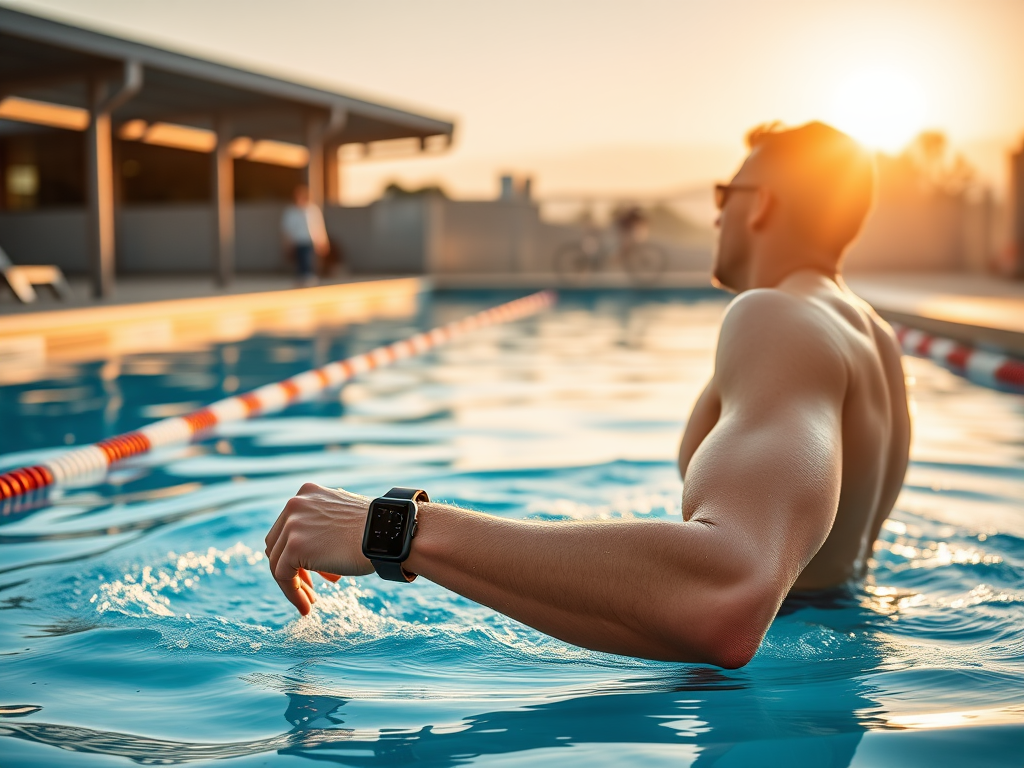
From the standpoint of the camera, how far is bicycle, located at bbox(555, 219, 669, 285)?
22125mm

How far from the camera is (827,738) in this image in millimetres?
1540

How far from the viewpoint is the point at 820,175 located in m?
1.95

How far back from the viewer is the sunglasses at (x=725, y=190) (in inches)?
77.9

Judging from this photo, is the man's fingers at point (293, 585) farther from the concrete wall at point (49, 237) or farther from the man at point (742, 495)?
the concrete wall at point (49, 237)

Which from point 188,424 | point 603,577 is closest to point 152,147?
point 188,424

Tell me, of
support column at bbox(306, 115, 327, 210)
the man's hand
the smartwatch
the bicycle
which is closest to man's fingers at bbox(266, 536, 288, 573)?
the man's hand

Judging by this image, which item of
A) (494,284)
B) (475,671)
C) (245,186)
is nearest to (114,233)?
(245,186)

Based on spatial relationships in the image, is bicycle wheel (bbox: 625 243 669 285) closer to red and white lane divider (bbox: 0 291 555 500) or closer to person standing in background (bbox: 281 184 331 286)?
person standing in background (bbox: 281 184 331 286)

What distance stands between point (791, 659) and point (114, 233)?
21.7 metres

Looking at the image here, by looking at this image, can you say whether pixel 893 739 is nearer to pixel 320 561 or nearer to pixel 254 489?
pixel 320 561

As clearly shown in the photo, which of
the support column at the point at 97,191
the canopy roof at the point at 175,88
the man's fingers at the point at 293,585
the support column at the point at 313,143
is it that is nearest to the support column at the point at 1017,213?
the canopy roof at the point at 175,88

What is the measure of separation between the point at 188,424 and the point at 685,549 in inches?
177

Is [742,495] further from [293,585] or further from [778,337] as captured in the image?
[293,585]

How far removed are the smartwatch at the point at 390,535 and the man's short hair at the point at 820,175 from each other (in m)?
1.03
